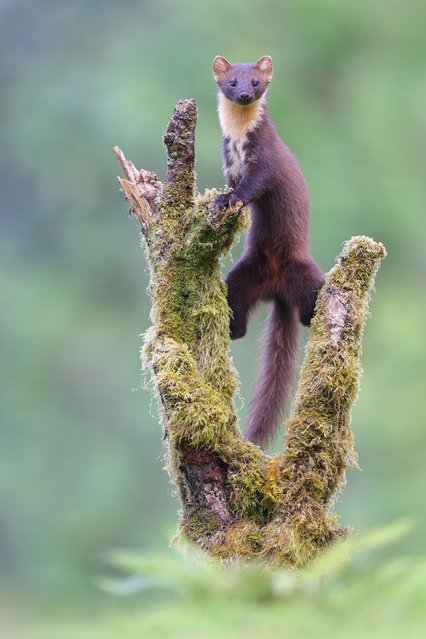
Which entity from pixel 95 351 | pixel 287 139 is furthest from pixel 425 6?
pixel 95 351

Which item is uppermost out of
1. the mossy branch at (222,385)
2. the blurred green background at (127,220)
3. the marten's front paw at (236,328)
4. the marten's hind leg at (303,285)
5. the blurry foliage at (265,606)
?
the blurred green background at (127,220)

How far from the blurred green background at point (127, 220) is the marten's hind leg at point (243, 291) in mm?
9386

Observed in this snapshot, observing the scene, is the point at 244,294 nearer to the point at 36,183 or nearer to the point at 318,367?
the point at 318,367

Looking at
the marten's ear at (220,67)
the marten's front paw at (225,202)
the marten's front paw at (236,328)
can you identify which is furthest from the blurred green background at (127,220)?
the marten's front paw at (225,202)

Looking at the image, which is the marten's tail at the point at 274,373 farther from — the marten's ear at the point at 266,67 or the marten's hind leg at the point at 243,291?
the marten's ear at the point at 266,67

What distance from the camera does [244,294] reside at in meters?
7.37

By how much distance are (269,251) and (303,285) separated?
0.44 meters

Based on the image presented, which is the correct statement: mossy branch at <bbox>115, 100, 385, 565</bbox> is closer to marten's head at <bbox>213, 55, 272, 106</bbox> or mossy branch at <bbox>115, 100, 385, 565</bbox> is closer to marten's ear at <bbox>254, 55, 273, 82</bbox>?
marten's head at <bbox>213, 55, 272, 106</bbox>

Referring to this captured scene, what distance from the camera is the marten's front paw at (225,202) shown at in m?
6.30

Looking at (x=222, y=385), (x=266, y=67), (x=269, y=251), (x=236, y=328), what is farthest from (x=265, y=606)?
(x=266, y=67)

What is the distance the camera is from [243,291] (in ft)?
24.2

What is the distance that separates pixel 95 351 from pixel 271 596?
54.5 feet

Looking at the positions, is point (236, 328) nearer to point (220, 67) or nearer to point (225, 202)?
point (225, 202)

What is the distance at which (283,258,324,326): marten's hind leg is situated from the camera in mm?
7176
